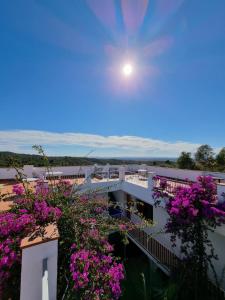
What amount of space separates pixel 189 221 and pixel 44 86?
8.64 meters

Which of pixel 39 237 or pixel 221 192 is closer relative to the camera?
pixel 39 237

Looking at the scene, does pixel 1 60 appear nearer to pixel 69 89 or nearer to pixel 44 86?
pixel 44 86

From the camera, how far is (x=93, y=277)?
253 cm

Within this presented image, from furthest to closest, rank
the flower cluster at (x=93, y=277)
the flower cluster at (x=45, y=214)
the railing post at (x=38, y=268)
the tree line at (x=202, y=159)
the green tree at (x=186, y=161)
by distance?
the green tree at (x=186, y=161)
the tree line at (x=202, y=159)
the flower cluster at (x=45, y=214)
the flower cluster at (x=93, y=277)
the railing post at (x=38, y=268)

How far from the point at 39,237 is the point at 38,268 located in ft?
1.18

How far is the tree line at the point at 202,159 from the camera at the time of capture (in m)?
15.7

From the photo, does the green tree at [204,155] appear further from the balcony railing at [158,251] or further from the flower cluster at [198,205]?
the flower cluster at [198,205]

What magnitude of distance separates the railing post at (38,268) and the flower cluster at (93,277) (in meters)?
0.32

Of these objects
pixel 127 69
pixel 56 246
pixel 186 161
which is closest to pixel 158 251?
pixel 56 246

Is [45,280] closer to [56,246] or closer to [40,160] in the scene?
[56,246]

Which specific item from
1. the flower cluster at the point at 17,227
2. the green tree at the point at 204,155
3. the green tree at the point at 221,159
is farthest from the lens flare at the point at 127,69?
the green tree at the point at 221,159

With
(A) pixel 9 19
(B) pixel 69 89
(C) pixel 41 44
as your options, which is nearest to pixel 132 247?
(B) pixel 69 89

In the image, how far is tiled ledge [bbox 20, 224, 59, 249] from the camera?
88.8 inches

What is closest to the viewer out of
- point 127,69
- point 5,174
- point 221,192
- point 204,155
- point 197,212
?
point 197,212
